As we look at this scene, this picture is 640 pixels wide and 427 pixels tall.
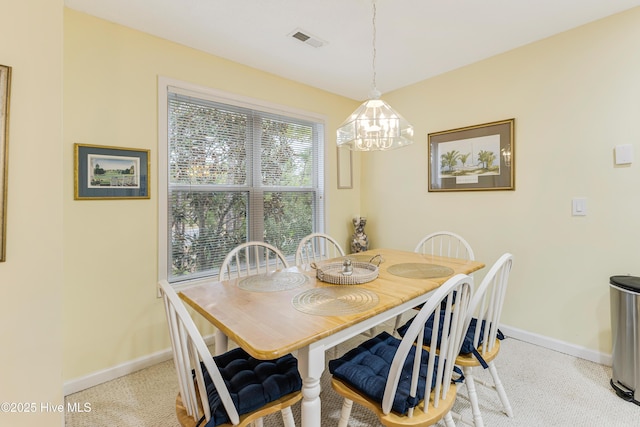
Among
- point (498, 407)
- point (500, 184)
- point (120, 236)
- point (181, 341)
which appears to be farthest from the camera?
point (500, 184)

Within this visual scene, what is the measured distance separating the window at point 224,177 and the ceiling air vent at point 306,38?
0.73 meters

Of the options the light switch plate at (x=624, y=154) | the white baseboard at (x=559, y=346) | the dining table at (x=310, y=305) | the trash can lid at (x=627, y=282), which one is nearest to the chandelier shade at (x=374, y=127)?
the dining table at (x=310, y=305)

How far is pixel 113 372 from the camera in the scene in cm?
201

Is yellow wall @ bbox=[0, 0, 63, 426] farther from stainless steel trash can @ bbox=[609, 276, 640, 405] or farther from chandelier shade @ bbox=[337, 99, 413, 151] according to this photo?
stainless steel trash can @ bbox=[609, 276, 640, 405]

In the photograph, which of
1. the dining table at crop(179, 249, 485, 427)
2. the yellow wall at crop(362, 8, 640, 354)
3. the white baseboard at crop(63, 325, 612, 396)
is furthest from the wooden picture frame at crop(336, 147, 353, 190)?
the white baseboard at crop(63, 325, 612, 396)

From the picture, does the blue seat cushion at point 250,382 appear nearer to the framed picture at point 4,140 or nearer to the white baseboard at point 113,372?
the framed picture at point 4,140

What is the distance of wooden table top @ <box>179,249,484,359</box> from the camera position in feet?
3.27

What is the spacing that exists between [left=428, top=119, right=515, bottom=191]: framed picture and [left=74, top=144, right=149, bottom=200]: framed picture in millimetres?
2598

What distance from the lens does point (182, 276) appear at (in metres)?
2.39

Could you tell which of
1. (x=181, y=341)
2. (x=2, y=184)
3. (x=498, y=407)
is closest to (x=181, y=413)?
(x=181, y=341)

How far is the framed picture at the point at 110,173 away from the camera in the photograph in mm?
1889

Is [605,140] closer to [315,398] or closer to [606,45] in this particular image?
[606,45]

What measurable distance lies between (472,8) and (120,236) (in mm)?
2802

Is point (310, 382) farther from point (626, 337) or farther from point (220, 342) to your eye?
point (626, 337)
